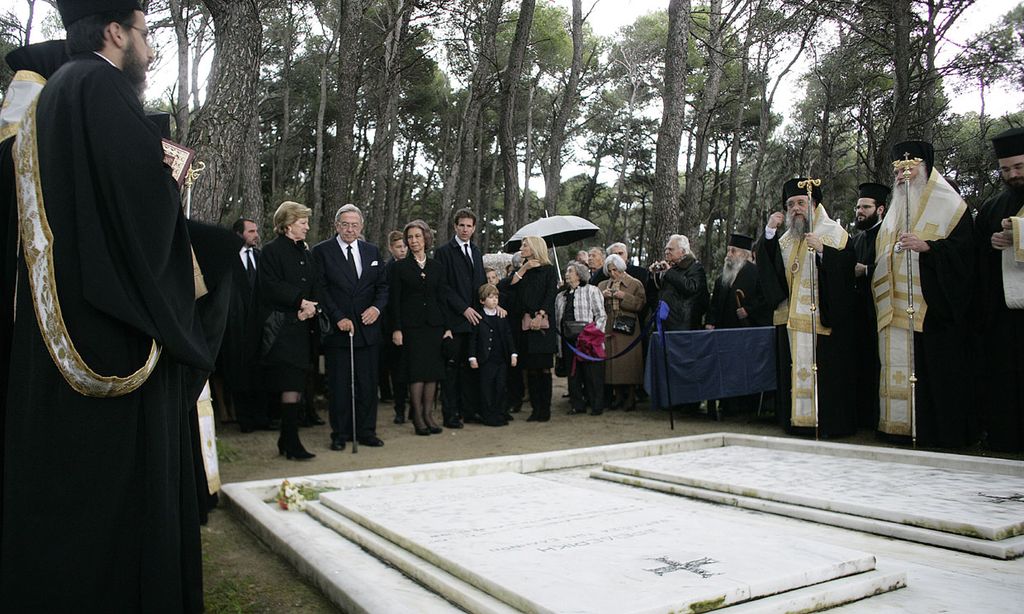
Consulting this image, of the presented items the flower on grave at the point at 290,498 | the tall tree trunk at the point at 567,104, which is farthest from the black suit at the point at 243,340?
the tall tree trunk at the point at 567,104

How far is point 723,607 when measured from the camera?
7.86ft

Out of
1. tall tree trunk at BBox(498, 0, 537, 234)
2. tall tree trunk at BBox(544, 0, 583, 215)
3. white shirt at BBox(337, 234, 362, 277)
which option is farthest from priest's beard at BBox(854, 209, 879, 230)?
tall tree trunk at BBox(544, 0, 583, 215)

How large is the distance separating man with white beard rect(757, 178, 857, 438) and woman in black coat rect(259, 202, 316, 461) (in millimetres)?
4338

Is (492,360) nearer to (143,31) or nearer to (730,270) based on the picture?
(730,270)

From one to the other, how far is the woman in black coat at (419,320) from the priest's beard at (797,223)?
11.1 ft

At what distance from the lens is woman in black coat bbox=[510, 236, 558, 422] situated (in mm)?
8648

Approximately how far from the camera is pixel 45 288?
232 cm

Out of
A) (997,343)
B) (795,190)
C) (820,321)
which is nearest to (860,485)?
(997,343)

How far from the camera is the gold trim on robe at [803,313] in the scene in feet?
24.0

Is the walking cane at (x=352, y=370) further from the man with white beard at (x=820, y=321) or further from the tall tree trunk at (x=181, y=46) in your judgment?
the tall tree trunk at (x=181, y=46)

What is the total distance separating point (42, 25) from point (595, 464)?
27.7 metres

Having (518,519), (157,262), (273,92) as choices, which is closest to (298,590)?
(518,519)

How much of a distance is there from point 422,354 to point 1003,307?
4885 millimetres

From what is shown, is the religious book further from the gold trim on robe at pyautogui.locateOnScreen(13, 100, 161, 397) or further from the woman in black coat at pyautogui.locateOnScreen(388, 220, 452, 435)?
the woman in black coat at pyautogui.locateOnScreen(388, 220, 452, 435)
